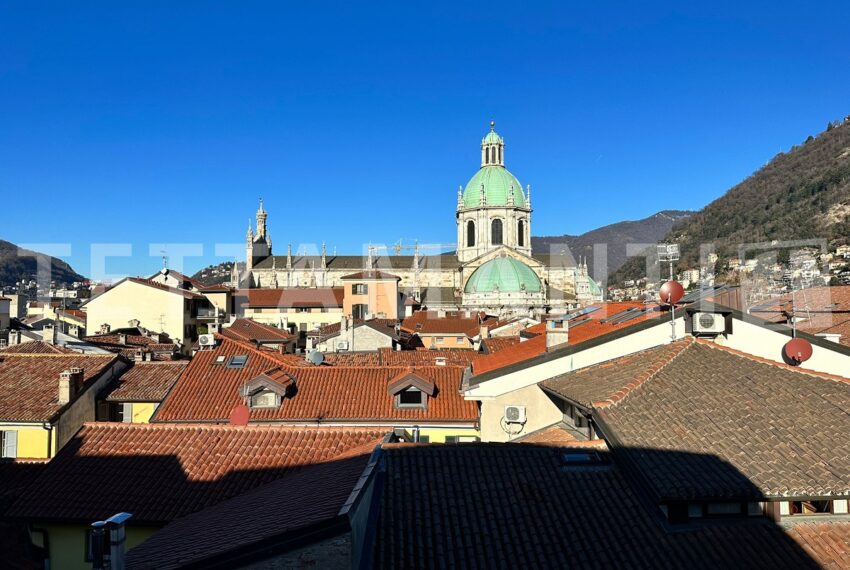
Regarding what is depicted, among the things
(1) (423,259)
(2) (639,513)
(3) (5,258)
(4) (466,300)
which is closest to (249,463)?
(2) (639,513)

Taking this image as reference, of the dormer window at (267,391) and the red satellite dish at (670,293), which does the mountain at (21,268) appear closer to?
the dormer window at (267,391)

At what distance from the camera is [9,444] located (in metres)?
19.6

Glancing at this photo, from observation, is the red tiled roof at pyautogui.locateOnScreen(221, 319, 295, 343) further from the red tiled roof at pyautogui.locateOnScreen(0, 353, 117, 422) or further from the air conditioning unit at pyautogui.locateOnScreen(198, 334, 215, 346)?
the red tiled roof at pyautogui.locateOnScreen(0, 353, 117, 422)

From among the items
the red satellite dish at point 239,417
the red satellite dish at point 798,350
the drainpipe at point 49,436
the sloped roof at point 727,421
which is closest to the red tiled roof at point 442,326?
the red satellite dish at point 239,417

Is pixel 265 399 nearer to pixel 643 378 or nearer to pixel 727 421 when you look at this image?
pixel 643 378

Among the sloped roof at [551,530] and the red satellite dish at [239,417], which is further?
the red satellite dish at [239,417]

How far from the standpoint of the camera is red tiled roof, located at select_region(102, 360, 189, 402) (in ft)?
77.5

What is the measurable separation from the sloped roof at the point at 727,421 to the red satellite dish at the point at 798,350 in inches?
53.1

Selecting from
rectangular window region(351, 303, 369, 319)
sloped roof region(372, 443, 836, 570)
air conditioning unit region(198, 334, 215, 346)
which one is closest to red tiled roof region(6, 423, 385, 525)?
sloped roof region(372, 443, 836, 570)

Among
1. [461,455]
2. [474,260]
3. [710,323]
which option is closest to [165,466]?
[461,455]

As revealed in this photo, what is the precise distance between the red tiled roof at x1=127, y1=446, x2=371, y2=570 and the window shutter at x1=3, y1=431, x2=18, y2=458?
35.2ft

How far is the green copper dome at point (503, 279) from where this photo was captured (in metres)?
93.9

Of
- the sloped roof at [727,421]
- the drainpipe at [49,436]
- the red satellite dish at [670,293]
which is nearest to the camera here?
the sloped roof at [727,421]

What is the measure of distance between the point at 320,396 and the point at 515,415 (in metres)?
8.45
